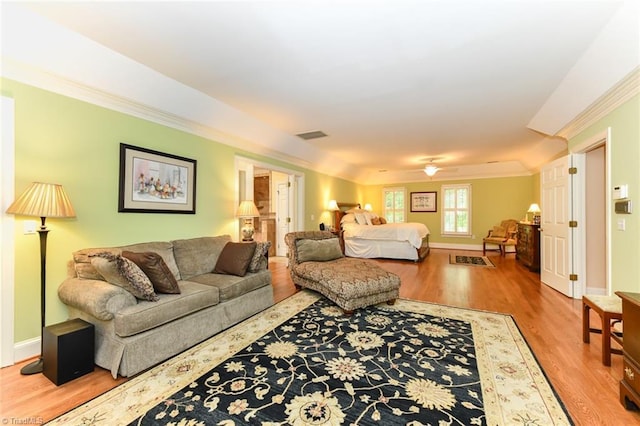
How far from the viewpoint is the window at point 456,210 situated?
876 centimetres

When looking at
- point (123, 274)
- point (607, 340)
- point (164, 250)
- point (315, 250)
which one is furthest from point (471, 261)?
point (123, 274)

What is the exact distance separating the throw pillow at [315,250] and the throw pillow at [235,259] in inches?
38.3

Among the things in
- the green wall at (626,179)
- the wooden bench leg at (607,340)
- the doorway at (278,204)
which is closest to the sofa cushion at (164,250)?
the doorway at (278,204)

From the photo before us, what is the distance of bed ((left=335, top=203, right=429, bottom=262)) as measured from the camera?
6441 millimetres

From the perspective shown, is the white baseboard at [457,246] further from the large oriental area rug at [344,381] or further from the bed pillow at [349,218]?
the large oriental area rug at [344,381]

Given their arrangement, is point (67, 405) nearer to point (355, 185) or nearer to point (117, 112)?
point (117, 112)

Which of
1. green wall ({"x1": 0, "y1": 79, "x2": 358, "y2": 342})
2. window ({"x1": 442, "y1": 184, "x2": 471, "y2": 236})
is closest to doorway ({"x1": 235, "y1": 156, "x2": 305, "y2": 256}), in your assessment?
green wall ({"x1": 0, "y1": 79, "x2": 358, "y2": 342})

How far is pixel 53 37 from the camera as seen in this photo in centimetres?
214

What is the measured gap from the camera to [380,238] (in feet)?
22.3

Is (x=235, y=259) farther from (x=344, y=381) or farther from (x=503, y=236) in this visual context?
(x=503, y=236)

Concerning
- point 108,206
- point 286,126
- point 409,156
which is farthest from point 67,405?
point 409,156

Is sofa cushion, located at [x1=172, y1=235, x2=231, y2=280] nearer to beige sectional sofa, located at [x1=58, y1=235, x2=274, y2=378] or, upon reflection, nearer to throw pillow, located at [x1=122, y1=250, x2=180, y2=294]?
beige sectional sofa, located at [x1=58, y1=235, x2=274, y2=378]

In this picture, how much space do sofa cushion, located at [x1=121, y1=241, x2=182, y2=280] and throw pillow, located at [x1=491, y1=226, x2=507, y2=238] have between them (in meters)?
8.32

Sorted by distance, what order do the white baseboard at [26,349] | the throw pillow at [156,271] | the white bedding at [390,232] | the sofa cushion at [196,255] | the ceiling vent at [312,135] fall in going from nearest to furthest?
the white baseboard at [26,349] < the throw pillow at [156,271] < the sofa cushion at [196,255] < the ceiling vent at [312,135] < the white bedding at [390,232]
